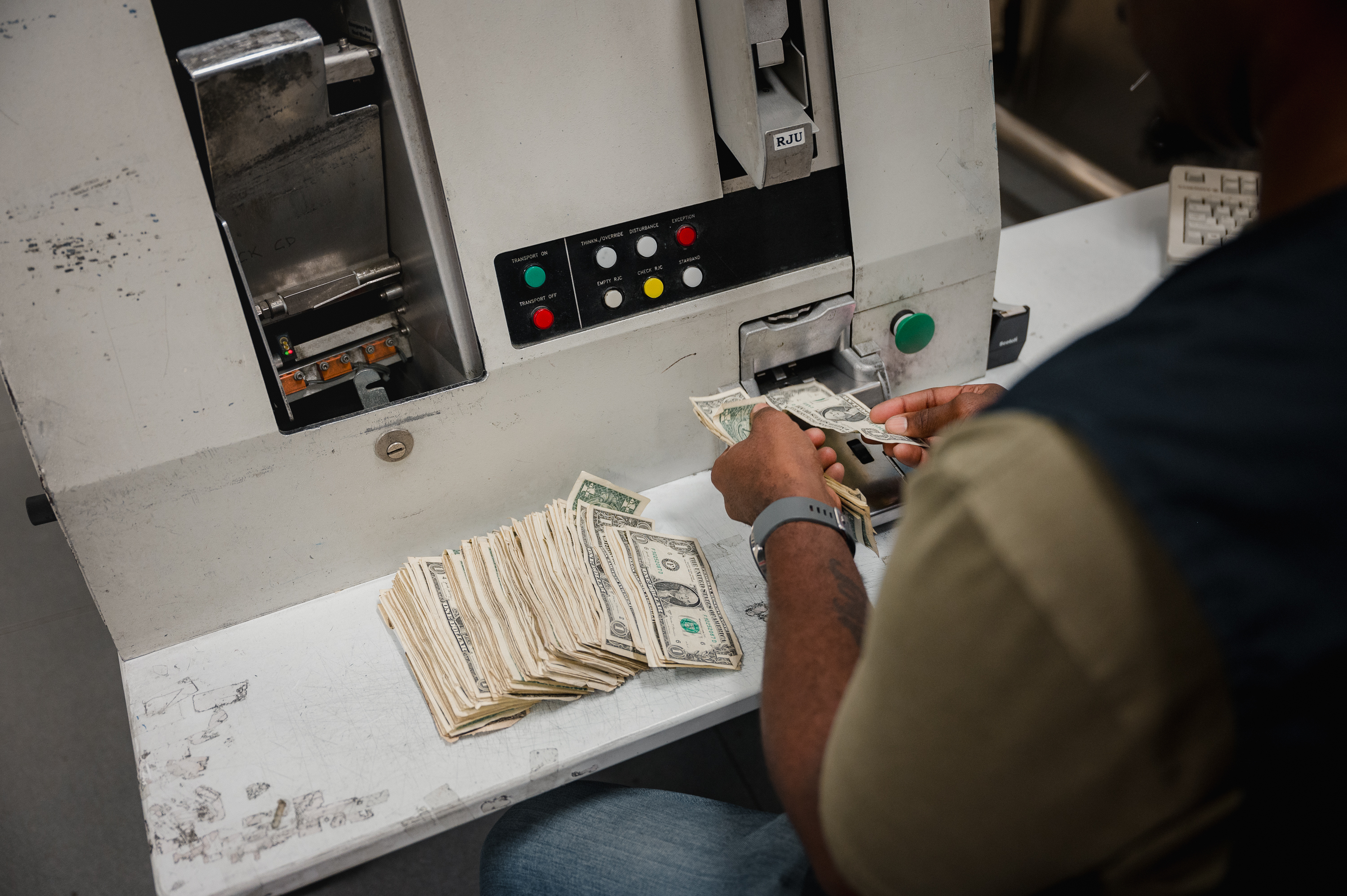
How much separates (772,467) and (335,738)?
2.19 ft

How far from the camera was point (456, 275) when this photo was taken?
1.26 meters

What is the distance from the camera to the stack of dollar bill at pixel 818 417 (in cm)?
129

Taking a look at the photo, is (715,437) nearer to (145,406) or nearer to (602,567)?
(602,567)

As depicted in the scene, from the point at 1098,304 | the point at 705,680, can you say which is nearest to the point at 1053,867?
the point at 705,680

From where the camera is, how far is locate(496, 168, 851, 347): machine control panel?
4.22 feet

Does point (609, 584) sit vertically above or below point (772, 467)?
below

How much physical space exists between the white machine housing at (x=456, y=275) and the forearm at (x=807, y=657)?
0.45m

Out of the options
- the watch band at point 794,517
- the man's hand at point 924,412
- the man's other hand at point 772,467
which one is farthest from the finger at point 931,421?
the watch band at point 794,517

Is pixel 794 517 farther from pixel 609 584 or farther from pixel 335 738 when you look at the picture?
pixel 335 738

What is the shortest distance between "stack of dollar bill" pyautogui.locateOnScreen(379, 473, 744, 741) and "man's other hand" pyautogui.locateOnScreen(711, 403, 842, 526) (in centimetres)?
14

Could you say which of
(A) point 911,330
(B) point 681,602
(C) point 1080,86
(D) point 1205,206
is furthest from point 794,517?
Answer: (C) point 1080,86

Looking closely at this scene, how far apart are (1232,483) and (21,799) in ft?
8.07

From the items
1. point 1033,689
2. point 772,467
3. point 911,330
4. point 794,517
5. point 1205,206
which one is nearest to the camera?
point 1033,689

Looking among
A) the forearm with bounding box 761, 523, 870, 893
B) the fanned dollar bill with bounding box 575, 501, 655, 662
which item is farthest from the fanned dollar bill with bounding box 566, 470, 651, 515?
the forearm with bounding box 761, 523, 870, 893
